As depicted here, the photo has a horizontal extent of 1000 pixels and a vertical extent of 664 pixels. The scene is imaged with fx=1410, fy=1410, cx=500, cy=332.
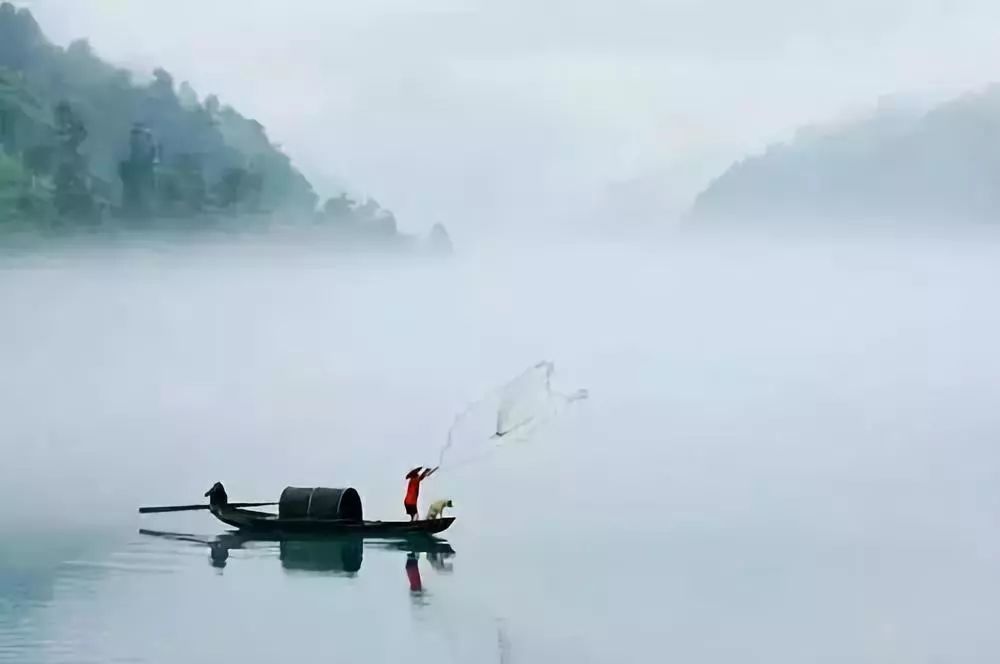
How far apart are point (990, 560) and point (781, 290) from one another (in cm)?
190

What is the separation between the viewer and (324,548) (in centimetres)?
758

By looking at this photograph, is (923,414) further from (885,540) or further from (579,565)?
(579,565)

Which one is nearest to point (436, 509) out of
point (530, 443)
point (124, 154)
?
A: point (530, 443)

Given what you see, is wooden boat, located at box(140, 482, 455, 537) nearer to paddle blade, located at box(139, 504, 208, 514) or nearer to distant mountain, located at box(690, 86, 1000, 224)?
paddle blade, located at box(139, 504, 208, 514)

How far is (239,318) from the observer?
8.08m

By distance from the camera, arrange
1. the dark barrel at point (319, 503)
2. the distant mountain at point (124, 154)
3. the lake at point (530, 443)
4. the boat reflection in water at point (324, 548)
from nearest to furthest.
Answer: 1. the lake at point (530, 443)
2. the boat reflection in water at point (324, 548)
3. the dark barrel at point (319, 503)
4. the distant mountain at point (124, 154)

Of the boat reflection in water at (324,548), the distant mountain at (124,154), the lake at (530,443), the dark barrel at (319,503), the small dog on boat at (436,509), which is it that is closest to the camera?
the lake at (530,443)

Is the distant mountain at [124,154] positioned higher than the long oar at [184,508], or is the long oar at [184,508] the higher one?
the distant mountain at [124,154]

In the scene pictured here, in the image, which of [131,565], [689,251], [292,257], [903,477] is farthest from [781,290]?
[131,565]

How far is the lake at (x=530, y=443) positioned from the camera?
673 cm

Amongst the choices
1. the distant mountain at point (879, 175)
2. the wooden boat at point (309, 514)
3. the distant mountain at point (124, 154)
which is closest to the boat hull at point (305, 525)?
the wooden boat at point (309, 514)

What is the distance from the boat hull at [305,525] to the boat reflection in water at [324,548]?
0.04 m

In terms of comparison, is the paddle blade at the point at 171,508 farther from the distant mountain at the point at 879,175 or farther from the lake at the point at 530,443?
the distant mountain at the point at 879,175

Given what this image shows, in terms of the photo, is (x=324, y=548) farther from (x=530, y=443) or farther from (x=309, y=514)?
(x=530, y=443)
